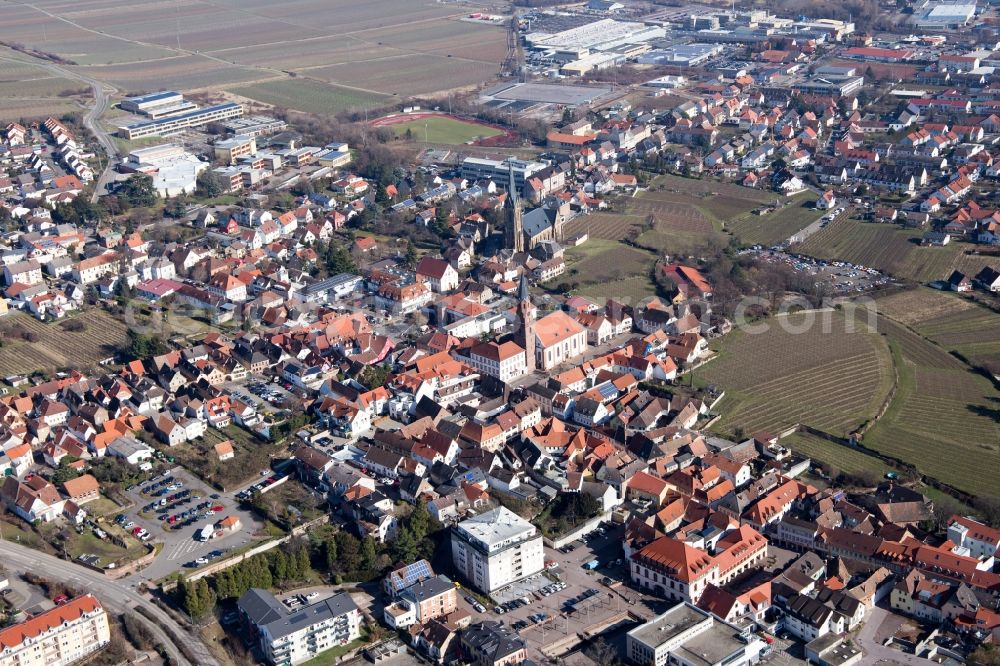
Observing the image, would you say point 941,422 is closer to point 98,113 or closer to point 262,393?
point 262,393

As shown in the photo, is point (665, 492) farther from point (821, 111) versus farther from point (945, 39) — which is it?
point (945, 39)

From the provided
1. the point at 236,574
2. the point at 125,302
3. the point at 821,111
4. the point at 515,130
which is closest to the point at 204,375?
the point at 125,302

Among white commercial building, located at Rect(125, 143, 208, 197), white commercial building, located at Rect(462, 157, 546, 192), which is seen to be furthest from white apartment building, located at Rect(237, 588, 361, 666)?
white commercial building, located at Rect(125, 143, 208, 197)

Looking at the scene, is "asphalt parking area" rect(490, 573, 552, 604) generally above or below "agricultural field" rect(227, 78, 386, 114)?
below

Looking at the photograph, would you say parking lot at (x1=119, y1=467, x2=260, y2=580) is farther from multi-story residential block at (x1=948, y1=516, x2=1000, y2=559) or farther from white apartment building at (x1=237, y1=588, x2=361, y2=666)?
multi-story residential block at (x1=948, y1=516, x2=1000, y2=559)

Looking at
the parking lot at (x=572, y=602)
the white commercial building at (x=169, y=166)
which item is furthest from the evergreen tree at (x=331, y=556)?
the white commercial building at (x=169, y=166)

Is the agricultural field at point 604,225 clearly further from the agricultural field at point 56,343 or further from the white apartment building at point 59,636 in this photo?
the white apartment building at point 59,636
